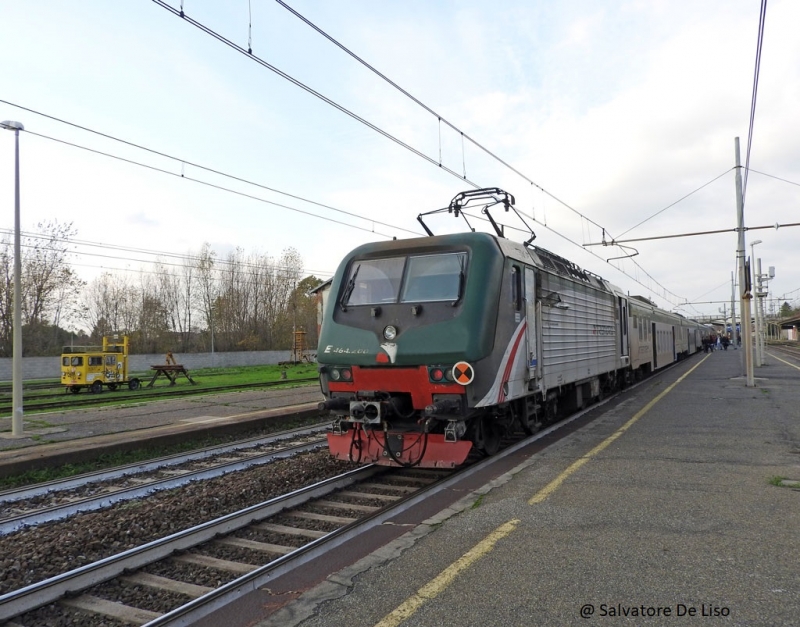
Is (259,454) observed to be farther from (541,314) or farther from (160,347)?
(160,347)

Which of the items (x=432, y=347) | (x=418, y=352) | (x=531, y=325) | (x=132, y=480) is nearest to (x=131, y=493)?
(x=132, y=480)

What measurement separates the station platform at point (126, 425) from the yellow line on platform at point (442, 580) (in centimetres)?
698

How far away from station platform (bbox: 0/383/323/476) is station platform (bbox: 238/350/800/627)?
19.9ft

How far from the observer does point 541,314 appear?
8.87m

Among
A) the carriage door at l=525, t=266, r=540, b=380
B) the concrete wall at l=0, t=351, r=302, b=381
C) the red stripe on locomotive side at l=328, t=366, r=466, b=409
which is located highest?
the carriage door at l=525, t=266, r=540, b=380

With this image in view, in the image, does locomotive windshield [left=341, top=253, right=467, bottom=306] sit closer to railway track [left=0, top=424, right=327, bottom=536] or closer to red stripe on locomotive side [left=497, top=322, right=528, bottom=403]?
red stripe on locomotive side [left=497, top=322, right=528, bottom=403]

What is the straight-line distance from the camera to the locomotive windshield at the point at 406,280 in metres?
7.31

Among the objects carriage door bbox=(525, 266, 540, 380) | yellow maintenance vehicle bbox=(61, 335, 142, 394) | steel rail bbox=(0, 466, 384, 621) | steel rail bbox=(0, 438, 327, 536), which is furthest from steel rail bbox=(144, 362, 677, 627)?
yellow maintenance vehicle bbox=(61, 335, 142, 394)

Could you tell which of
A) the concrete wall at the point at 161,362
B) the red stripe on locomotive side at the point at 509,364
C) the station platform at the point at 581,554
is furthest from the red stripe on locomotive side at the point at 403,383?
the concrete wall at the point at 161,362

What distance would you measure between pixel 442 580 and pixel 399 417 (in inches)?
129

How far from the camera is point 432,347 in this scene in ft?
22.5

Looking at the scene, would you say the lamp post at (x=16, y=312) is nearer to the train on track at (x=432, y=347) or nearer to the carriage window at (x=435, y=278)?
the train on track at (x=432, y=347)

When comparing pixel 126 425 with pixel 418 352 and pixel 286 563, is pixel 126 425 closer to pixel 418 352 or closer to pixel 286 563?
pixel 418 352

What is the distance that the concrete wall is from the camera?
34.5 m
